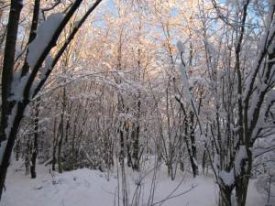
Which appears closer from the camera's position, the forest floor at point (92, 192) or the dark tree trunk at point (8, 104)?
the dark tree trunk at point (8, 104)

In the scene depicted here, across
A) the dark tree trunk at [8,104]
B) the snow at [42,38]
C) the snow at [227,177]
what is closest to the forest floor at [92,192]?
the snow at [227,177]

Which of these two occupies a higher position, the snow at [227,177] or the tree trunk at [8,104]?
the tree trunk at [8,104]

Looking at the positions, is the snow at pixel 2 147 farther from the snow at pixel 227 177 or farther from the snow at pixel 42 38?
the snow at pixel 227 177

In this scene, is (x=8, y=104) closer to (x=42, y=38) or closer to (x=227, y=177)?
(x=42, y=38)

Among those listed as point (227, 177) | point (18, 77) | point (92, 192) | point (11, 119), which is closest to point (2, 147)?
point (11, 119)

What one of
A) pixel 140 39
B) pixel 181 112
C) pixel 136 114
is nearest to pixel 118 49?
pixel 140 39

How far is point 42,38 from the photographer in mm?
1394

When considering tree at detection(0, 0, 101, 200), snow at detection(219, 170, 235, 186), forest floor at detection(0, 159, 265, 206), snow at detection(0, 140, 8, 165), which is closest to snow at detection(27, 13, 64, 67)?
tree at detection(0, 0, 101, 200)

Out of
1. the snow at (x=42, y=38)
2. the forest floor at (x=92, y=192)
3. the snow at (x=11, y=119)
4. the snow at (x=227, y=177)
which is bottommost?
the forest floor at (x=92, y=192)

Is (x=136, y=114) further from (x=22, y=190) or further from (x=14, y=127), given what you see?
(x=14, y=127)

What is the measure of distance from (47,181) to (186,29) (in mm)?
9344

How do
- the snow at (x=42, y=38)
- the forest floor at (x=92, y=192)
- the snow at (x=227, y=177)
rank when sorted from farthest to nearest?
the forest floor at (x=92, y=192)
the snow at (x=227, y=177)
the snow at (x=42, y=38)

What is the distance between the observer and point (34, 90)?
149cm

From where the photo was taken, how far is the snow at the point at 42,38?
1391 mm
